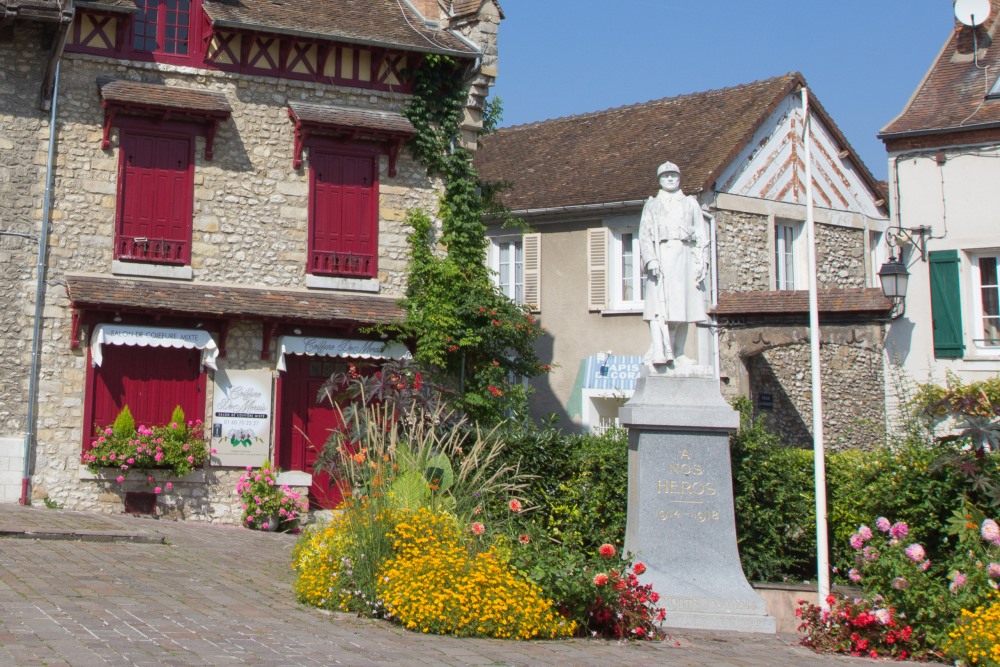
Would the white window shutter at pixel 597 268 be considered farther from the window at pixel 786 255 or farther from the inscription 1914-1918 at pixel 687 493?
the inscription 1914-1918 at pixel 687 493

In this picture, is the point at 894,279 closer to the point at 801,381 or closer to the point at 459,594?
the point at 801,381

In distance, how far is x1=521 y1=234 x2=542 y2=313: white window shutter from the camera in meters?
22.1

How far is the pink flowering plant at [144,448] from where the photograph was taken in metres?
14.8

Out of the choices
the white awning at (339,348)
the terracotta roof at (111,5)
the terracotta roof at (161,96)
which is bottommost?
the white awning at (339,348)

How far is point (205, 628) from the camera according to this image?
7.67 metres

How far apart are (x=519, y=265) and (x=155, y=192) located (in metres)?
8.58

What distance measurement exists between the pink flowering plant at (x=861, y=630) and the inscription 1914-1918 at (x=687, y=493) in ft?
4.05

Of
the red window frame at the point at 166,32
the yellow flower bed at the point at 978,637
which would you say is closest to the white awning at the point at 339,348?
the red window frame at the point at 166,32

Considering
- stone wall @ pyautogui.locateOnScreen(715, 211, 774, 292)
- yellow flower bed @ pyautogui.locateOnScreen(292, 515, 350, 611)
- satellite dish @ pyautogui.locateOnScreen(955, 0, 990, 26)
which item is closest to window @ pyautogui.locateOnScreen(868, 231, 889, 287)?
stone wall @ pyautogui.locateOnScreen(715, 211, 774, 292)

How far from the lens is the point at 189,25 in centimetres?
1603

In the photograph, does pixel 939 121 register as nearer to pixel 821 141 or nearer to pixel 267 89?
pixel 821 141

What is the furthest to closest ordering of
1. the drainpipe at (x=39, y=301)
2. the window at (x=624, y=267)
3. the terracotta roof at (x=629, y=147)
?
the window at (x=624, y=267) → the terracotta roof at (x=629, y=147) → the drainpipe at (x=39, y=301)

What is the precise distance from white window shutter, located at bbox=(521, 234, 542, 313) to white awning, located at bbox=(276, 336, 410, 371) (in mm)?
6093

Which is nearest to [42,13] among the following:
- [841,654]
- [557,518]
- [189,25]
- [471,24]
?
[189,25]
